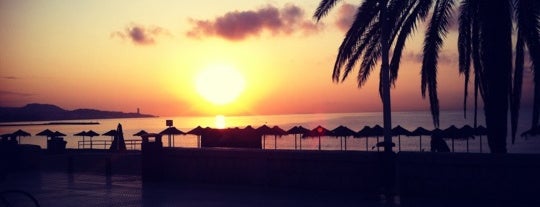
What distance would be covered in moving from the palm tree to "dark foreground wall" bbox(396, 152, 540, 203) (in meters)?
1.88

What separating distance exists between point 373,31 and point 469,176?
5807 millimetres

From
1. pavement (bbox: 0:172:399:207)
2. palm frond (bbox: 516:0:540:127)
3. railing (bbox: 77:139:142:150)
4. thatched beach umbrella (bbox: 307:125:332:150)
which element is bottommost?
railing (bbox: 77:139:142:150)

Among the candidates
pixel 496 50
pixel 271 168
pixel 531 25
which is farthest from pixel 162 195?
pixel 531 25

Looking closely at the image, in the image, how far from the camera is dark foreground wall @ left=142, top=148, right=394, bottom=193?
13719 millimetres

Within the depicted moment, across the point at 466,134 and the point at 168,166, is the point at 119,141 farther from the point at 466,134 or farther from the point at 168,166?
the point at 466,134

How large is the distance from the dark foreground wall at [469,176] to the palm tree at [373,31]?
1.88 metres

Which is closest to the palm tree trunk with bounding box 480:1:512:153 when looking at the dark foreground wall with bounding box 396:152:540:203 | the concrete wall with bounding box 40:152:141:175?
the dark foreground wall with bounding box 396:152:540:203

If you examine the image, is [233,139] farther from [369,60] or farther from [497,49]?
[497,49]

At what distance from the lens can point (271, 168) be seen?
15.2 meters

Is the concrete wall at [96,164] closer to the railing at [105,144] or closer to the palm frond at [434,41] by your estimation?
the palm frond at [434,41]

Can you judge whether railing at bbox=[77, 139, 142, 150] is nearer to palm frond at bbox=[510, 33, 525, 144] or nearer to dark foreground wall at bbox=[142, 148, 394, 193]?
dark foreground wall at bbox=[142, 148, 394, 193]

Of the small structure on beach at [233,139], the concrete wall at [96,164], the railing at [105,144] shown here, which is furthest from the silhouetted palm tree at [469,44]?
the railing at [105,144]

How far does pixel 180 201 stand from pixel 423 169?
547 centimetres

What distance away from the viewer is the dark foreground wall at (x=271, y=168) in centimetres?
1372
